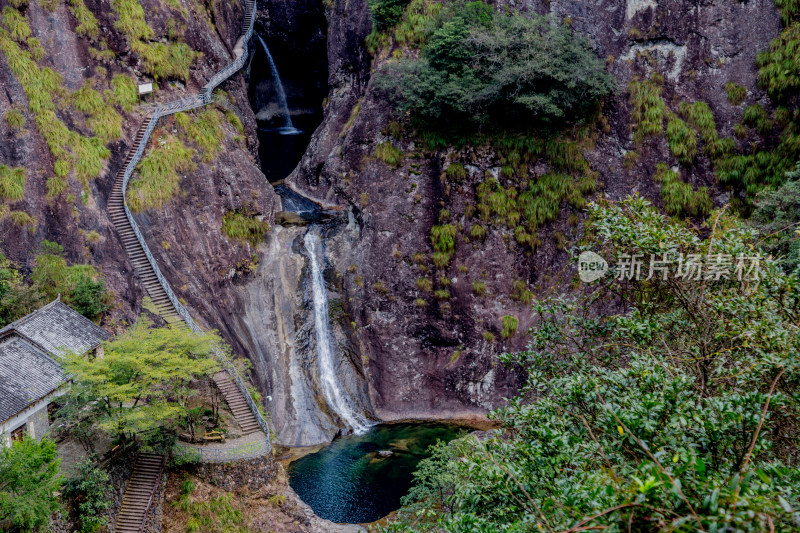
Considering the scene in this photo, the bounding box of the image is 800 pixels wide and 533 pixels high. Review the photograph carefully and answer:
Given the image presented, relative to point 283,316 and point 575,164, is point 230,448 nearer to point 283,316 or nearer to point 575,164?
point 283,316

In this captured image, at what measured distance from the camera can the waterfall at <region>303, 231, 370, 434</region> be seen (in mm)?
30562

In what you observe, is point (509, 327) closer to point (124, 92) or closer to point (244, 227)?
point (244, 227)

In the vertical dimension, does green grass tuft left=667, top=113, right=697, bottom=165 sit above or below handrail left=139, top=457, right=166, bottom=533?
above

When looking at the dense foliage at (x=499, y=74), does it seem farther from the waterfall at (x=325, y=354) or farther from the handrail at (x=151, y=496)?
the handrail at (x=151, y=496)

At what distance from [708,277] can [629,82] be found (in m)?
25.7

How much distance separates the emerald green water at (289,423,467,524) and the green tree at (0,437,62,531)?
1086cm

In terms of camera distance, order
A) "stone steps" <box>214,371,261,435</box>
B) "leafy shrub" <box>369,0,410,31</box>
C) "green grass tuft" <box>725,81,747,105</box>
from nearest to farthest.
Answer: "stone steps" <box>214,371,261,435</box>
"green grass tuft" <box>725,81,747,105</box>
"leafy shrub" <box>369,0,410,31</box>

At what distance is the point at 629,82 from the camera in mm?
33781

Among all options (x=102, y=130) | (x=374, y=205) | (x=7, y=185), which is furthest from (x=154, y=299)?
(x=374, y=205)

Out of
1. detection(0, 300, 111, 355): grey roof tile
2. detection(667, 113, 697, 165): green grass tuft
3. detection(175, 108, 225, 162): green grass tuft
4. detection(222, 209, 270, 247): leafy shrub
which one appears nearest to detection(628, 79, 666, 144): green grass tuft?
detection(667, 113, 697, 165): green grass tuft

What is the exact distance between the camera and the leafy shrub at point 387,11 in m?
37.1

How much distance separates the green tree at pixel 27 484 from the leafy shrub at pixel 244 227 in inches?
698

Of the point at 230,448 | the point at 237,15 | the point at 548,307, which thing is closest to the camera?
the point at 548,307

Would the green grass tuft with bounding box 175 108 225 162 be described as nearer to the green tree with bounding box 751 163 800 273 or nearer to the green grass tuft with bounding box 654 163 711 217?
the green grass tuft with bounding box 654 163 711 217
